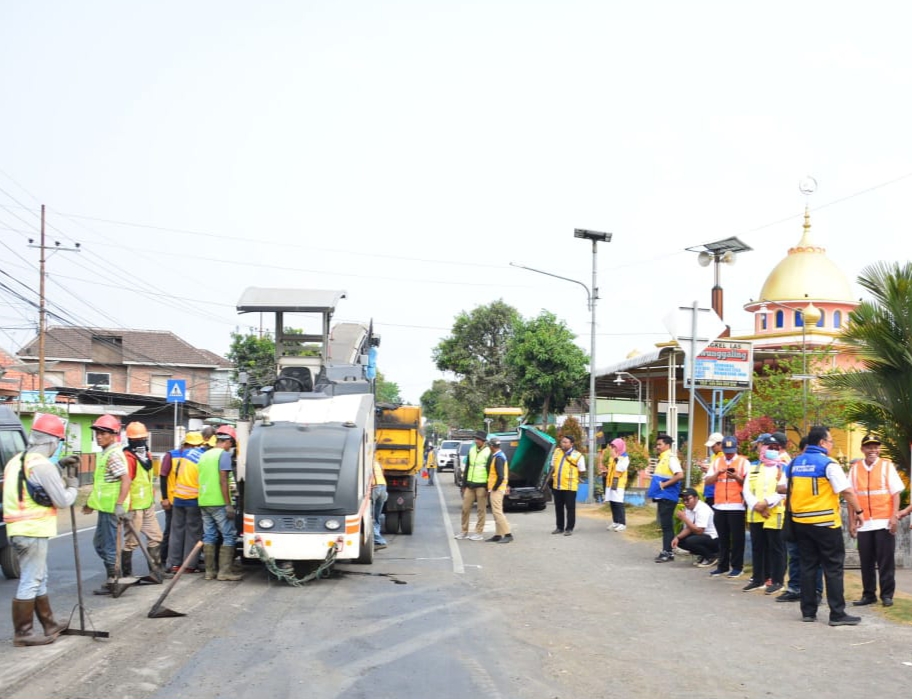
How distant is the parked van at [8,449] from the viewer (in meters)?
12.5

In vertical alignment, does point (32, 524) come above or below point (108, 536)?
above

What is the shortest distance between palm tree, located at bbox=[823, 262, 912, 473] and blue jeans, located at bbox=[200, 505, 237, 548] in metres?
8.91

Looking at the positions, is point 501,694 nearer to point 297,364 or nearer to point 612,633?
point 612,633

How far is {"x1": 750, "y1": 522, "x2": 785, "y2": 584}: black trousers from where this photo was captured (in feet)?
38.8

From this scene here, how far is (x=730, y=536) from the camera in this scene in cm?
1334

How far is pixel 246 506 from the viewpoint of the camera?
40.1ft

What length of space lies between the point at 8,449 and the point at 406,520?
822 centimetres

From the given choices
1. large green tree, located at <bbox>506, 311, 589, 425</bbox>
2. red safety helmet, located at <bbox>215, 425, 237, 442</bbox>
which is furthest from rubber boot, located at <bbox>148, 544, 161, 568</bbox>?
large green tree, located at <bbox>506, 311, 589, 425</bbox>

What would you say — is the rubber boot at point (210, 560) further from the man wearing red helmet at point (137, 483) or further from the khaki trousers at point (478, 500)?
the khaki trousers at point (478, 500)

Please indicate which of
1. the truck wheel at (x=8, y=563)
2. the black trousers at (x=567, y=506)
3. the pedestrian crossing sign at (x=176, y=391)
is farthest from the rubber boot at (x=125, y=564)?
the pedestrian crossing sign at (x=176, y=391)

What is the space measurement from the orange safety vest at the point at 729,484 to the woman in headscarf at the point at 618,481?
21.6ft

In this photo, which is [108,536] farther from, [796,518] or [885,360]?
[885,360]

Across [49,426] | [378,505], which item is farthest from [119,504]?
[378,505]

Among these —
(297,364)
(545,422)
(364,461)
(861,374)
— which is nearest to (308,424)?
(364,461)
